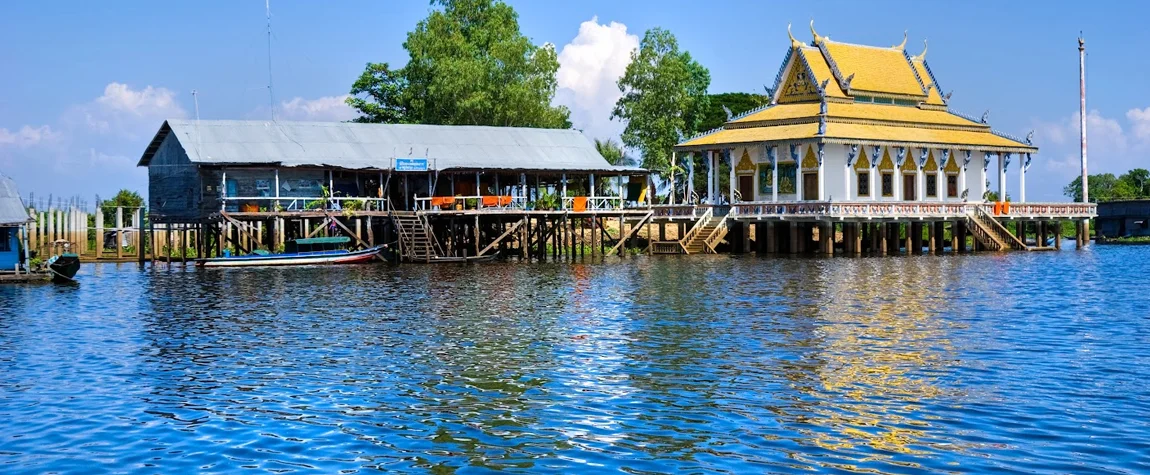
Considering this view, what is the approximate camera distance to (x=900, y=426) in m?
13.8

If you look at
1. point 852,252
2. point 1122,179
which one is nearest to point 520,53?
point 852,252

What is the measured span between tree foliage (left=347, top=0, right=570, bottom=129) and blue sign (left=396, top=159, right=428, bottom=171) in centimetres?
1359

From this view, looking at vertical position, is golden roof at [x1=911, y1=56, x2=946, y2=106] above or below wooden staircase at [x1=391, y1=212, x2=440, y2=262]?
above

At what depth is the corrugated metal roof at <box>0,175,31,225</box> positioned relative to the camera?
3628 cm

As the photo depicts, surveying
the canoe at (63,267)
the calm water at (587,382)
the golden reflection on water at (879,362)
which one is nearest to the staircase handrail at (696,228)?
the golden reflection on water at (879,362)

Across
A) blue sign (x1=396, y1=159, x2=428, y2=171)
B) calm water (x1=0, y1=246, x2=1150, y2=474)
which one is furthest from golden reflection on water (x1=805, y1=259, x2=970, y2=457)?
blue sign (x1=396, y1=159, x2=428, y2=171)

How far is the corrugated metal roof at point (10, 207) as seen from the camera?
36.3m

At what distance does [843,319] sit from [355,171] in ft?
97.4

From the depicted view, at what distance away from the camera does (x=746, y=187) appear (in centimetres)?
5931

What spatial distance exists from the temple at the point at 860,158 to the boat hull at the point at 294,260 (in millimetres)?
17651

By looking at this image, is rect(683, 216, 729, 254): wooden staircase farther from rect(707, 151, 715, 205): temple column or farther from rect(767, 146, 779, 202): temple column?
rect(707, 151, 715, 205): temple column

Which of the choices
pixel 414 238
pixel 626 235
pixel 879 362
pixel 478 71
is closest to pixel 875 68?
pixel 626 235

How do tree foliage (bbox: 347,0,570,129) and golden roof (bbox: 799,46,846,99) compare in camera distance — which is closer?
golden roof (bbox: 799,46,846,99)

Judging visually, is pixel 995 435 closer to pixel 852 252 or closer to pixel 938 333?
pixel 938 333
